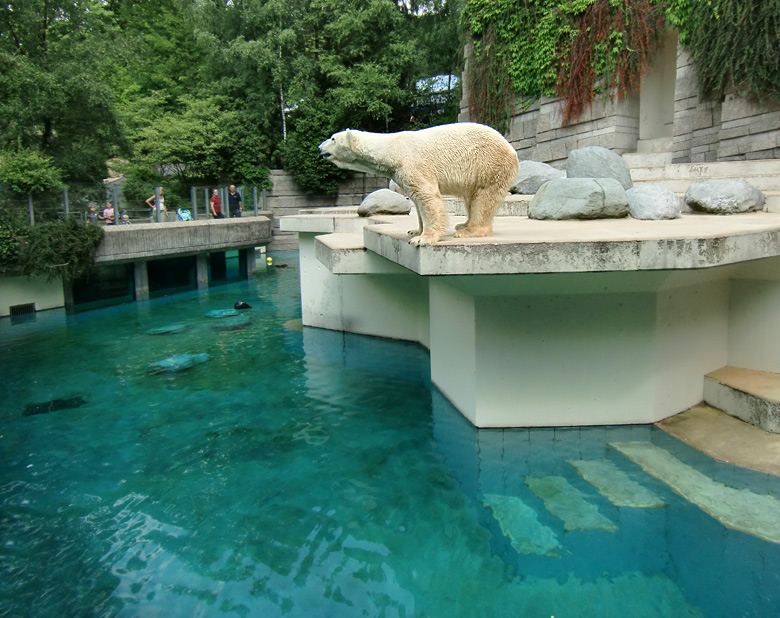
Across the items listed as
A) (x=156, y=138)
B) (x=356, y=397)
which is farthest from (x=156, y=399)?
(x=156, y=138)

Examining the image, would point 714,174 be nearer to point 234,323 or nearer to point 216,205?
point 234,323

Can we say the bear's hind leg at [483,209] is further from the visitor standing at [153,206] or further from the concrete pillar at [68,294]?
the visitor standing at [153,206]

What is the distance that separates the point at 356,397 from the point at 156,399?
247 cm

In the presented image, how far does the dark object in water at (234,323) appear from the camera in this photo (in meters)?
11.8

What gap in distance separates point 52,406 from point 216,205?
11.4 meters

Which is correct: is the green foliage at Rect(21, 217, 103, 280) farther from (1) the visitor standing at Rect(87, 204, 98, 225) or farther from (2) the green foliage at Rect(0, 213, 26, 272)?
(1) the visitor standing at Rect(87, 204, 98, 225)

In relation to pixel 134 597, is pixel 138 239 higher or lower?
higher

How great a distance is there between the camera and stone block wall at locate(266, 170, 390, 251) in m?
25.9

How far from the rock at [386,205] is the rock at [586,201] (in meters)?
3.68

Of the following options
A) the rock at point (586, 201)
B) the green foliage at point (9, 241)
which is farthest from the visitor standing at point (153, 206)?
the rock at point (586, 201)

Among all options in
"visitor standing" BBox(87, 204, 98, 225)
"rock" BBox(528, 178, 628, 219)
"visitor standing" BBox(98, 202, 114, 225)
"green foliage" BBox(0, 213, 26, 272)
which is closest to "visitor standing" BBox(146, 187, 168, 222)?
"visitor standing" BBox(98, 202, 114, 225)

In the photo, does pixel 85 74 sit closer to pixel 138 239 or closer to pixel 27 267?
pixel 138 239

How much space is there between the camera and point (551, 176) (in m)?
10.4

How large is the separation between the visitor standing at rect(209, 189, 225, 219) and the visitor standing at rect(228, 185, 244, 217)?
0.56m
